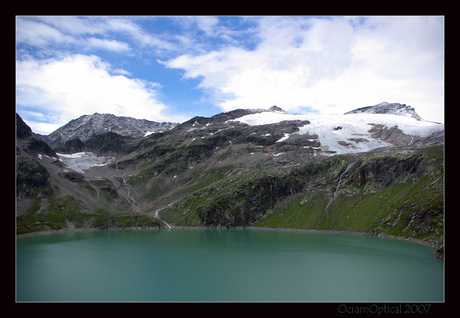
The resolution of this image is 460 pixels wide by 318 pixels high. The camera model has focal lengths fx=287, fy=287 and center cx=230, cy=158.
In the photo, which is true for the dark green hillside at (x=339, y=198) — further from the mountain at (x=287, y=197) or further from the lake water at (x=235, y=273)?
the lake water at (x=235, y=273)

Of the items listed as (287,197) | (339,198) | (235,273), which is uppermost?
(339,198)

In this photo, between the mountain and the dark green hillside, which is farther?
the mountain

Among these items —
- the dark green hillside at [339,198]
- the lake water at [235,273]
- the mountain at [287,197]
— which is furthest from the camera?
the mountain at [287,197]

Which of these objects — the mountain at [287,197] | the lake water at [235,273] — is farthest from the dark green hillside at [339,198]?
the lake water at [235,273]

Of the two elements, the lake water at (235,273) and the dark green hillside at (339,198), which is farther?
the dark green hillside at (339,198)

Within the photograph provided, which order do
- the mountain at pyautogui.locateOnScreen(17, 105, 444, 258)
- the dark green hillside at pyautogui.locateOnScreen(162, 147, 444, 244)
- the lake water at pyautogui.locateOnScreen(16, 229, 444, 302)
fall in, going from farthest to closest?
1. the mountain at pyautogui.locateOnScreen(17, 105, 444, 258)
2. the dark green hillside at pyautogui.locateOnScreen(162, 147, 444, 244)
3. the lake water at pyautogui.locateOnScreen(16, 229, 444, 302)

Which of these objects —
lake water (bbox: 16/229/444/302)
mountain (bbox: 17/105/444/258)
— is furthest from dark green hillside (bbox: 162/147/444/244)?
lake water (bbox: 16/229/444/302)

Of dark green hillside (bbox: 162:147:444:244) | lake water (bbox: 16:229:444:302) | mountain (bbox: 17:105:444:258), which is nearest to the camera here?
lake water (bbox: 16:229:444:302)

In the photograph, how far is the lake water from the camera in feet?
120

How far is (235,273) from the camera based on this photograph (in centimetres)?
4669

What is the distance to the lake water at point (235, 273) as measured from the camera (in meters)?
36.5

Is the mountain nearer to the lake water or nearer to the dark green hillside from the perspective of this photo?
the dark green hillside

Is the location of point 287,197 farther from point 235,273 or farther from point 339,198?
point 235,273

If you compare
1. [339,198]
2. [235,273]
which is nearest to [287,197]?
[339,198]
